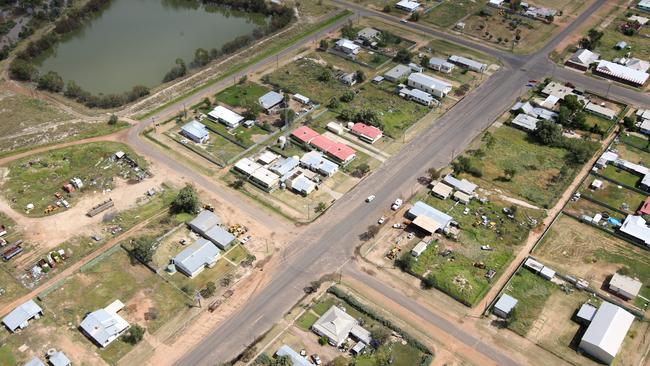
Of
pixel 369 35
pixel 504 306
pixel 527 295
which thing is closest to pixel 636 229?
pixel 527 295

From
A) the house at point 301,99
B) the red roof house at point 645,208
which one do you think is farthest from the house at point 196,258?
the red roof house at point 645,208

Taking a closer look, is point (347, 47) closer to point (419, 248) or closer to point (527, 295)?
point (419, 248)

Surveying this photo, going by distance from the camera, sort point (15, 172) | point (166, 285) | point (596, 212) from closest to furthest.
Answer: point (166, 285), point (596, 212), point (15, 172)

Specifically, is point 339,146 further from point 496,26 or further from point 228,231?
point 496,26

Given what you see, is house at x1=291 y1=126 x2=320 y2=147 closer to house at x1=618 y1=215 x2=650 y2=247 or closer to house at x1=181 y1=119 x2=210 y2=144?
house at x1=181 y1=119 x2=210 y2=144

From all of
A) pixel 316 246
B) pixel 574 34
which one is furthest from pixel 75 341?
pixel 574 34
